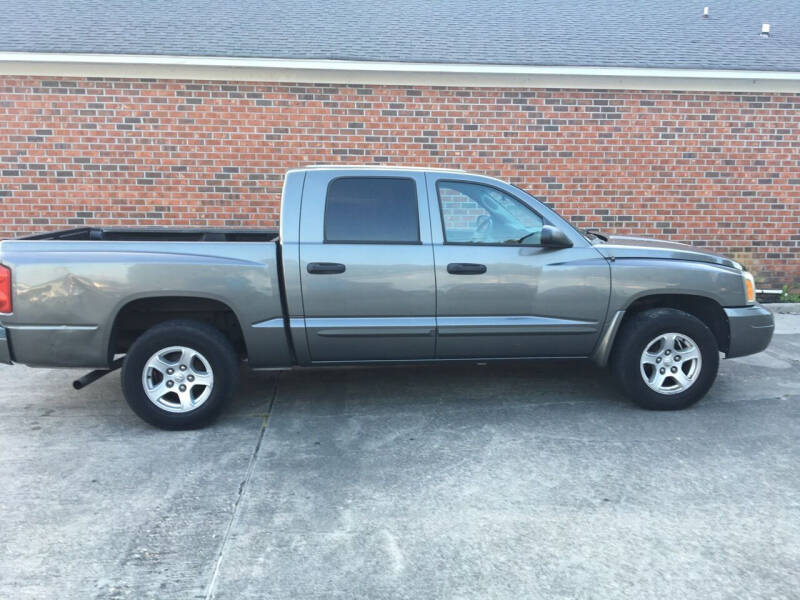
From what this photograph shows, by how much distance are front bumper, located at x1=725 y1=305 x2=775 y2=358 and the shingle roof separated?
14.2 feet

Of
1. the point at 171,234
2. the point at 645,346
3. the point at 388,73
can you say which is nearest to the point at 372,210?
the point at 171,234

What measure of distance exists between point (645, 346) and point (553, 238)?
109 centimetres

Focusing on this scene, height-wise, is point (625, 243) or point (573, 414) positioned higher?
point (625, 243)

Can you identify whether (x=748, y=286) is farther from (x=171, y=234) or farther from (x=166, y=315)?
(x=171, y=234)

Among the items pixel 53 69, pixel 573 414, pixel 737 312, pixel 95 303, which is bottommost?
pixel 573 414

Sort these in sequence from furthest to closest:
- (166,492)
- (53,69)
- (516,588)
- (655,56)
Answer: (655,56) < (53,69) < (166,492) < (516,588)

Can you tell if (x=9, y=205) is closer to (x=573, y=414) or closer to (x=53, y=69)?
(x=53, y=69)

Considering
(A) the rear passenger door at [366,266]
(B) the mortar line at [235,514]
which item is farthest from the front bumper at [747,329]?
(B) the mortar line at [235,514]

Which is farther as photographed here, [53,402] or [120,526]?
[53,402]

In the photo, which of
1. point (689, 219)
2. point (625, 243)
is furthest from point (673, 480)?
point (689, 219)

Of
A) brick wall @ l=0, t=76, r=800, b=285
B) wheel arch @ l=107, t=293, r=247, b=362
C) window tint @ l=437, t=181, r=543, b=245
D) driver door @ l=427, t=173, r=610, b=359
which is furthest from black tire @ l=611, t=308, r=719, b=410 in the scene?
brick wall @ l=0, t=76, r=800, b=285

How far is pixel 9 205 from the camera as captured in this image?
25.9 ft

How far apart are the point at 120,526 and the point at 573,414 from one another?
313 centimetres

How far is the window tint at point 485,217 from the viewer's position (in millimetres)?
4758
